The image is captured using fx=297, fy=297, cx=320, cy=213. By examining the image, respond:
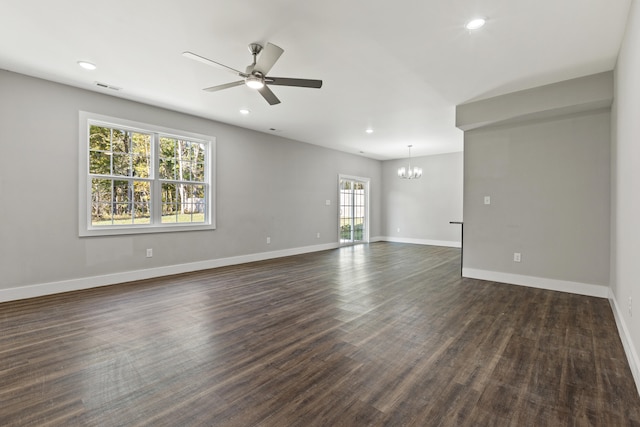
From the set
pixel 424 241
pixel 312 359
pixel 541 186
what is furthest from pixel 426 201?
pixel 312 359

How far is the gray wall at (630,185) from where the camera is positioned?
81.8 inches

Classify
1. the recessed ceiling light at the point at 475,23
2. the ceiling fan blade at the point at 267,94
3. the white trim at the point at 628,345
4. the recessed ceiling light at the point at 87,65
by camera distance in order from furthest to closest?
the recessed ceiling light at the point at 87,65
the ceiling fan blade at the point at 267,94
the recessed ceiling light at the point at 475,23
the white trim at the point at 628,345

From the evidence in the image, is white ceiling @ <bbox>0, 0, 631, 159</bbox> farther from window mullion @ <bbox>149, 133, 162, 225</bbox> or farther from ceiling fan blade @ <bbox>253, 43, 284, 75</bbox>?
window mullion @ <bbox>149, 133, 162, 225</bbox>

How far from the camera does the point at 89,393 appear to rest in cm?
182

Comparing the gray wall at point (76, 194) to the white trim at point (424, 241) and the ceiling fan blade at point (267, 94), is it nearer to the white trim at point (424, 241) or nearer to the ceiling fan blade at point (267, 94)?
the ceiling fan blade at point (267, 94)

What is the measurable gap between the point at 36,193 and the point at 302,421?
4391mm

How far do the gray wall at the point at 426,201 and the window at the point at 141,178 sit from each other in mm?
6177

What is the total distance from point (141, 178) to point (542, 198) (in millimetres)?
6099

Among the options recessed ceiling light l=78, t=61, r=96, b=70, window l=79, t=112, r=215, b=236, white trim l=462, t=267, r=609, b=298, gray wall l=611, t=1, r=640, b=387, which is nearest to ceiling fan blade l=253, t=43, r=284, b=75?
recessed ceiling light l=78, t=61, r=96, b=70

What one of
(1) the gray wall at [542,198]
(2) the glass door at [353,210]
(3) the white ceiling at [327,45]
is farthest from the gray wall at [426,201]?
(3) the white ceiling at [327,45]

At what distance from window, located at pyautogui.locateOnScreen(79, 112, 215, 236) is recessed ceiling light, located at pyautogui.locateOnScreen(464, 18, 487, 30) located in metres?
4.47

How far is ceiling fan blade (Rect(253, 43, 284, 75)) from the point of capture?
2626 mm

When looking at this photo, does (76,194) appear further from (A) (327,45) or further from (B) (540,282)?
(B) (540,282)

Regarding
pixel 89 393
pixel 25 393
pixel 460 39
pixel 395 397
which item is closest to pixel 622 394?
pixel 395 397
